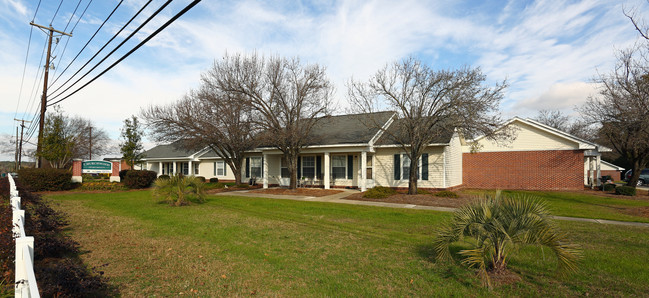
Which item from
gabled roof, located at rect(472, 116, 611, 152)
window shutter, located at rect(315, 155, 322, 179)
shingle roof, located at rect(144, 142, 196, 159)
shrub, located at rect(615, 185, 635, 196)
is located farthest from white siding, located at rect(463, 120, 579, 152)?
shingle roof, located at rect(144, 142, 196, 159)

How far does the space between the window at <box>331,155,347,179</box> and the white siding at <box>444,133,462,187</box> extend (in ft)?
20.6

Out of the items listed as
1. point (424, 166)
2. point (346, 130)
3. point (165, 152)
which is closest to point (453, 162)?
point (424, 166)

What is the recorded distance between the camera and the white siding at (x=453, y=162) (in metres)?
20.4

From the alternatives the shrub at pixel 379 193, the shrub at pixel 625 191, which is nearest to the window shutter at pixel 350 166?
the shrub at pixel 379 193

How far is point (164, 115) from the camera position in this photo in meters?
23.4

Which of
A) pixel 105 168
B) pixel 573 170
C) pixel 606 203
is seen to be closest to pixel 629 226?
pixel 606 203

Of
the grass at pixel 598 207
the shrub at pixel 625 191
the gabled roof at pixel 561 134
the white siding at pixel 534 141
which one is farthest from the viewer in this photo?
the white siding at pixel 534 141

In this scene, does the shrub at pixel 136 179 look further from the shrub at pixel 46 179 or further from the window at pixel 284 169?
the window at pixel 284 169

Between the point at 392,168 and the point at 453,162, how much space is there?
4091 mm

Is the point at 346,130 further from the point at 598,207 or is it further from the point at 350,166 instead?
the point at 598,207

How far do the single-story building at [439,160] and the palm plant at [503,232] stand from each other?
1383 centimetres

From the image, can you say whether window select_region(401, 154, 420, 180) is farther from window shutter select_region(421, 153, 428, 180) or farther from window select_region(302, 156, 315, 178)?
window select_region(302, 156, 315, 178)

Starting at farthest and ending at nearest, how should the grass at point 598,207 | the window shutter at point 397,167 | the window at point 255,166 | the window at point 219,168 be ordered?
the window at point 219,168 → the window at point 255,166 → the window shutter at point 397,167 → the grass at point 598,207

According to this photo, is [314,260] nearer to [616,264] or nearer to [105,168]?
[616,264]
